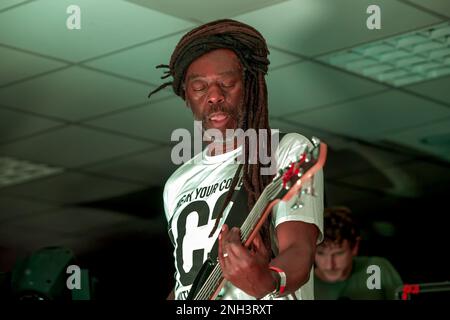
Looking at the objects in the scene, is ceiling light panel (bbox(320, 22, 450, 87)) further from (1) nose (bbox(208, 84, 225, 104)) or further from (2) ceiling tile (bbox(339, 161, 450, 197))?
(1) nose (bbox(208, 84, 225, 104))

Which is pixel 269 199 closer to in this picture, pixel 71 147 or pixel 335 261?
pixel 335 261

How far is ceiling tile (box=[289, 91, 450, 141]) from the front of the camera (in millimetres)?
5000

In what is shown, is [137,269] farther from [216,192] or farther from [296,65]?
[216,192]

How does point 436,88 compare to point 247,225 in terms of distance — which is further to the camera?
point 436,88

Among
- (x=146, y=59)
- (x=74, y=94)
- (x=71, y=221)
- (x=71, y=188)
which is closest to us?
(x=146, y=59)

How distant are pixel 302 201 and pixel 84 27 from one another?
2.30 meters

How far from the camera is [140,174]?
619cm

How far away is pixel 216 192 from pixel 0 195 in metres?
4.69

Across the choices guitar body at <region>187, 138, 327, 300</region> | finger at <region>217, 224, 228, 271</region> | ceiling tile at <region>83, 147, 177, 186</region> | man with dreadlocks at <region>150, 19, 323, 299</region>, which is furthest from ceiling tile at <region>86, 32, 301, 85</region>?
finger at <region>217, 224, 228, 271</region>

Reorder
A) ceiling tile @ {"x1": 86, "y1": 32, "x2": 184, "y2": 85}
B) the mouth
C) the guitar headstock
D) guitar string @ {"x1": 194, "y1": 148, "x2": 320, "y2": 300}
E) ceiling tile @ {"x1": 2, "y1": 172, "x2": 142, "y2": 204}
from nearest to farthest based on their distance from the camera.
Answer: the guitar headstock
guitar string @ {"x1": 194, "y1": 148, "x2": 320, "y2": 300}
the mouth
ceiling tile @ {"x1": 86, "y1": 32, "x2": 184, "y2": 85}
ceiling tile @ {"x1": 2, "y1": 172, "x2": 142, "y2": 204}

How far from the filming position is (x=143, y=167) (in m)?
6.01

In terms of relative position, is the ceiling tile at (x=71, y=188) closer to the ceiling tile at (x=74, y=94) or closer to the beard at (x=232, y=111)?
the ceiling tile at (x=74, y=94)

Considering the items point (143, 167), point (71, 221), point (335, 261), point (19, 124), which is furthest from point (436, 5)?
point (71, 221)
